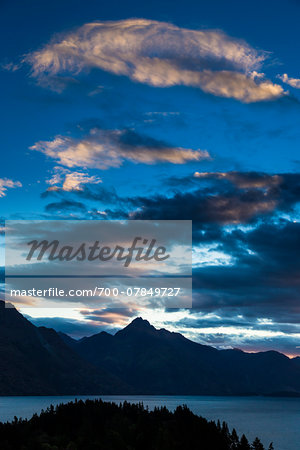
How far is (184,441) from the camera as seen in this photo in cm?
8619

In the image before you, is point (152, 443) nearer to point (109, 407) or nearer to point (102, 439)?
point (102, 439)

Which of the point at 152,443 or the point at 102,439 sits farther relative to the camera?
the point at 102,439

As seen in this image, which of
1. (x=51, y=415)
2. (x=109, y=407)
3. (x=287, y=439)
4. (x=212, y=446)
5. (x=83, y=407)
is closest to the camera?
(x=212, y=446)

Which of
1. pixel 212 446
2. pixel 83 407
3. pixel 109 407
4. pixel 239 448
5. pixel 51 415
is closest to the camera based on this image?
pixel 239 448

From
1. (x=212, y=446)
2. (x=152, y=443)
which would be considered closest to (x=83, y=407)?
(x=152, y=443)

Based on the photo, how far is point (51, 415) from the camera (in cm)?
12194

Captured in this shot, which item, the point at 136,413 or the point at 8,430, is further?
the point at 136,413

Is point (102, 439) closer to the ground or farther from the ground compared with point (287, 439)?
farther from the ground

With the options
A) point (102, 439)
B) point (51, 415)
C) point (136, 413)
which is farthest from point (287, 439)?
point (102, 439)

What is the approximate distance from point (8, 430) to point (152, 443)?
24.9 meters

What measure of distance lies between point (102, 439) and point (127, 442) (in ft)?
18.9

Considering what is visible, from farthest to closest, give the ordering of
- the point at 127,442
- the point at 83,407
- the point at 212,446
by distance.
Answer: the point at 83,407, the point at 127,442, the point at 212,446

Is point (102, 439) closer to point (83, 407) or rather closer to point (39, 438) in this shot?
point (39, 438)

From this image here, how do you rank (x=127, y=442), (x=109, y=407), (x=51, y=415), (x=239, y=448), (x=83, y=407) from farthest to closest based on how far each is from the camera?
1. (x=109, y=407)
2. (x=83, y=407)
3. (x=51, y=415)
4. (x=127, y=442)
5. (x=239, y=448)
